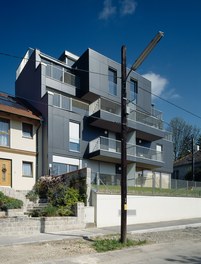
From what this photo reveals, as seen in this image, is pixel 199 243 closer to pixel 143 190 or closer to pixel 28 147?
pixel 143 190

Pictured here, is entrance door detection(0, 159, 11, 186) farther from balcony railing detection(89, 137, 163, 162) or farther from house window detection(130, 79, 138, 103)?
house window detection(130, 79, 138, 103)

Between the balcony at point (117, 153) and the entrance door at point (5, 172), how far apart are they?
269 inches

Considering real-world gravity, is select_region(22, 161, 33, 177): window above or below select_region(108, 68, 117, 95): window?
below

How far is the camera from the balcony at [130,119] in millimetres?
28266

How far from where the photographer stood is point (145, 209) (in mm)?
21406

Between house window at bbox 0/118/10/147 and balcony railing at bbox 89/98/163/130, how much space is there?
756cm

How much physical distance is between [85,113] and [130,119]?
4.64 meters

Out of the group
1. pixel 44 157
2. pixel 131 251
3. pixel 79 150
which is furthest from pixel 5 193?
pixel 131 251

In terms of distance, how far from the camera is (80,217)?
16.9 m

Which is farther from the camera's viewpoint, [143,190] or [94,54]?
[94,54]

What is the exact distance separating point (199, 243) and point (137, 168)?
63.7ft

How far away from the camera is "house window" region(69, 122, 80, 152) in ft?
87.8

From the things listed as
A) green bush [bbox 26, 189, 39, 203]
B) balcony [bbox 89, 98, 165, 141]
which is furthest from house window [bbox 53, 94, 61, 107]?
green bush [bbox 26, 189, 39, 203]

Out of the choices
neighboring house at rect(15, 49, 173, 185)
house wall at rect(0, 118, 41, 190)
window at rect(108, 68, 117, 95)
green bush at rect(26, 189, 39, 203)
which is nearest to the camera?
green bush at rect(26, 189, 39, 203)
